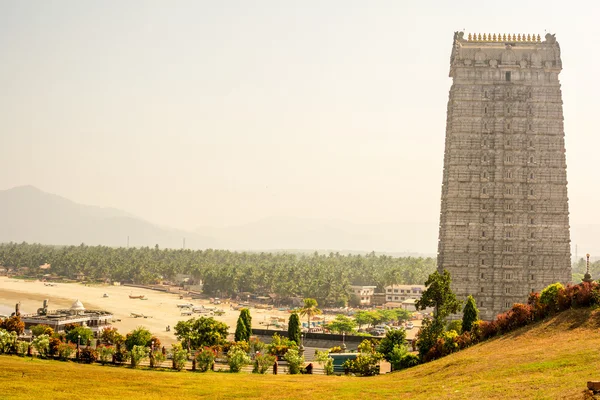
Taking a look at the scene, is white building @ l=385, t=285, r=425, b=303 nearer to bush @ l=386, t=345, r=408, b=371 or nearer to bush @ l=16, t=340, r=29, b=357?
bush @ l=386, t=345, r=408, b=371

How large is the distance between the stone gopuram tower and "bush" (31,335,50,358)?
148ft

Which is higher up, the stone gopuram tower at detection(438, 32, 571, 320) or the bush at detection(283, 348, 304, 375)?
the stone gopuram tower at detection(438, 32, 571, 320)

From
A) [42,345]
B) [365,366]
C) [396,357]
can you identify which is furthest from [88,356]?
[396,357]

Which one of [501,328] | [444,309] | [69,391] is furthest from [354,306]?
[69,391]

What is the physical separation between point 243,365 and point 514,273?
38.9 metres

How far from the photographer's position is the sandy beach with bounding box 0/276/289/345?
130 m

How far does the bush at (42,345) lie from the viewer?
51875 millimetres

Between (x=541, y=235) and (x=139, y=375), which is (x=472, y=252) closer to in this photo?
(x=541, y=235)

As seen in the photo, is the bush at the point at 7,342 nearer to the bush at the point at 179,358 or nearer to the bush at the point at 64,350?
the bush at the point at 64,350

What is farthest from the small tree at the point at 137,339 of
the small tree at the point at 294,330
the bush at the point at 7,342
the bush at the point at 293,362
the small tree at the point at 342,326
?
the small tree at the point at 342,326

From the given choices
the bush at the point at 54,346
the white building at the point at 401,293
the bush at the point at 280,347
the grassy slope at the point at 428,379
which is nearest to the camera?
the grassy slope at the point at 428,379

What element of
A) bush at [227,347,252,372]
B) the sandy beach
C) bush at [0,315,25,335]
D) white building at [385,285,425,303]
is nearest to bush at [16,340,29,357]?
bush at [0,315,25,335]

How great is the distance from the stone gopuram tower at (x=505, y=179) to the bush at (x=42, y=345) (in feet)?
148

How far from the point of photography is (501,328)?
45750 millimetres
